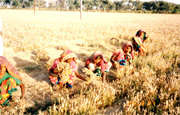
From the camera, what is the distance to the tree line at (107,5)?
7625 centimetres

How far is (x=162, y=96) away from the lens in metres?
2.95

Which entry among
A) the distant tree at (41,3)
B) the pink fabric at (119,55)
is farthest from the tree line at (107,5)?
the pink fabric at (119,55)

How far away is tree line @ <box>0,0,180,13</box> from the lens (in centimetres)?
7625

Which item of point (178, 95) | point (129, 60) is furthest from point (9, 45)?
point (178, 95)

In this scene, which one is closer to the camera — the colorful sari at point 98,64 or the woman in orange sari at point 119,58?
the colorful sari at point 98,64

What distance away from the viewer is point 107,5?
285 feet

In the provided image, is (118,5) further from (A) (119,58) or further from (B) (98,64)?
(B) (98,64)

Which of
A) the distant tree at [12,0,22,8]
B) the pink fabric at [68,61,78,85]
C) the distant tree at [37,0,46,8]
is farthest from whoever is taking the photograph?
the distant tree at [37,0,46,8]

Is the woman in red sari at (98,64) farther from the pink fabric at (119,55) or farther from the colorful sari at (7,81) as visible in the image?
the colorful sari at (7,81)

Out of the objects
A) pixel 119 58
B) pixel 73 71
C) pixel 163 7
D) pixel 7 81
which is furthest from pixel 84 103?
pixel 163 7

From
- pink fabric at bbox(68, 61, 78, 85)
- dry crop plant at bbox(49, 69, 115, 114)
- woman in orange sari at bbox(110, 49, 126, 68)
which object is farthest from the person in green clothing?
woman in orange sari at bbox(110, 49, 126, 68)

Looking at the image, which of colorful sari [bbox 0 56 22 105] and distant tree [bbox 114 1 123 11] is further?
distant tree [bbox 114 1 123 11]

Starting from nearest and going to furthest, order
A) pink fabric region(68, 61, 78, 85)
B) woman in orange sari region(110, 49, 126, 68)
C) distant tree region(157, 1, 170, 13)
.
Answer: pink fabric region(68, 61, 78, 85) < woman in orange sari region(110, 49, 126, 68) < distant tree region(157, 1, 170, 13)

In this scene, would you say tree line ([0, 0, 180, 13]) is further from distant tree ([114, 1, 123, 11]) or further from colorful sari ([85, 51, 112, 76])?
colorful sari ([85, 51, 112, 76])
